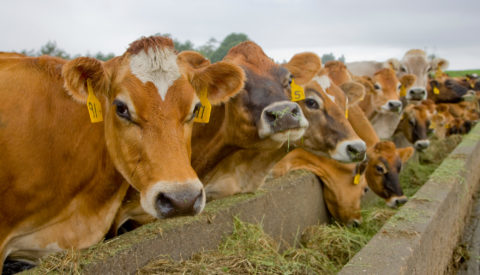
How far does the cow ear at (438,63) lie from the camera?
11.4 m

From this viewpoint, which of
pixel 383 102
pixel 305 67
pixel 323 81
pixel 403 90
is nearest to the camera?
pixel 305 67

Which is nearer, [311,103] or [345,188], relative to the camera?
[311,103]

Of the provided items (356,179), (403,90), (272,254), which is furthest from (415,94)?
(272,254)

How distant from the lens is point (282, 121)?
3.38 metres

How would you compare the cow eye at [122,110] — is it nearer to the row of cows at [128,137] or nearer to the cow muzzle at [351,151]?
the row of cows at [128,137]

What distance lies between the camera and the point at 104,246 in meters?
2.79

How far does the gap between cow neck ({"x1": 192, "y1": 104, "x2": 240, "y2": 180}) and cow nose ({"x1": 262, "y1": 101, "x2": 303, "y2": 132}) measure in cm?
72

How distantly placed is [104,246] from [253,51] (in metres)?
2.29

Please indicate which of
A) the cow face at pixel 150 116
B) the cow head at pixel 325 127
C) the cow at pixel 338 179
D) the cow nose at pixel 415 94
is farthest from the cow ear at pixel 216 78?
the cow nose at pixel 415 94

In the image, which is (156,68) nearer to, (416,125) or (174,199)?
(174,199)

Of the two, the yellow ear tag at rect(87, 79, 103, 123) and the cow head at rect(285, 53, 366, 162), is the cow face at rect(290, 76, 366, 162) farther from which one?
the yellow ear tag at rect(87, 79, 103, 123)

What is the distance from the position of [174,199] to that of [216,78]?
48.2 inches

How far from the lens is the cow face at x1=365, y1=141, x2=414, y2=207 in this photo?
242 inches

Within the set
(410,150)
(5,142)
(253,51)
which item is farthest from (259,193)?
(410,150)
